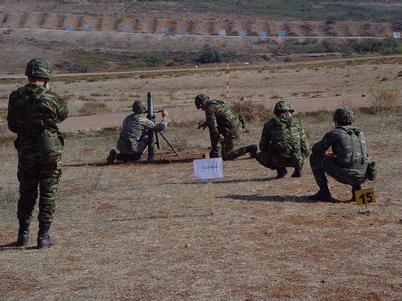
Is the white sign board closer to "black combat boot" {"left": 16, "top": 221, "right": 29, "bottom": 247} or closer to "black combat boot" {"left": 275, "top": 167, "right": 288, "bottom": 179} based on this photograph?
"black combat boot" {"left": 16, "top": 221, "right": 29, "bottom": 247}

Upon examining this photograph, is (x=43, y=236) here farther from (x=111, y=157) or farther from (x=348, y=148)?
(x=111, y=157)

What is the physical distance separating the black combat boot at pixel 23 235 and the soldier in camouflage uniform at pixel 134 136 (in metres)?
6.36

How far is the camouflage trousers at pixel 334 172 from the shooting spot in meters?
10.1

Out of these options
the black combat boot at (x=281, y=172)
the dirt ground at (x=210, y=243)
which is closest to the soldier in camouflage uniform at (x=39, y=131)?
the dirt ground at (x=210, y=243)

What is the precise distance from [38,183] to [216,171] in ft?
7.18

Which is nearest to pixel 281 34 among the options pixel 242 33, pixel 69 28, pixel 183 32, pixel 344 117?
pixel 242 33

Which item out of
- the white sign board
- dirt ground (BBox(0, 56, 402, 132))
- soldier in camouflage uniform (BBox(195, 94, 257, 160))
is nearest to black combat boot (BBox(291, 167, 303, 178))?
soldier in camouflage uniform (BBox(195, 94, 257, 160))

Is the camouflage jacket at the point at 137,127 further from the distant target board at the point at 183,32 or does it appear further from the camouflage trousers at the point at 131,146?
the distant target board at the point at 183,32

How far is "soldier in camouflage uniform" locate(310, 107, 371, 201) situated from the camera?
33.2 feet

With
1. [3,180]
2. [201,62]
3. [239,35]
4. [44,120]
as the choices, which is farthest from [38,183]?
[239,35]

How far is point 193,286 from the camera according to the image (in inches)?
279

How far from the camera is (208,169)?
32.2 feet

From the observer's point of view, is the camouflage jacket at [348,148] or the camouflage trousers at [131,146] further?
the camouflage trousers at [131,146]

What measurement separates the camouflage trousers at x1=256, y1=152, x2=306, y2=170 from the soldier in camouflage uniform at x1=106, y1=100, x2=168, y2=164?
3.23m
